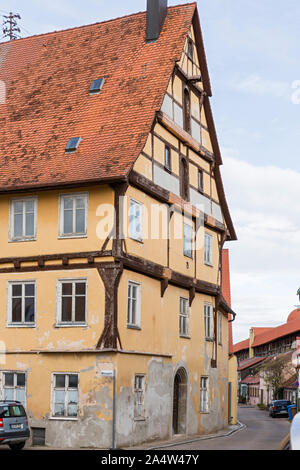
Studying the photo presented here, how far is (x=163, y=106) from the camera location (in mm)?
28984

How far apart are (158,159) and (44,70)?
23.5 ft

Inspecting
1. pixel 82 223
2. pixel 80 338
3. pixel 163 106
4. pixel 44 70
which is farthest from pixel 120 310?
pixel 44 70

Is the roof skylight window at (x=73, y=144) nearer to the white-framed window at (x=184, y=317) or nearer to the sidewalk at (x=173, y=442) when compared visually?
the white-framed window at (x=184, y=317)

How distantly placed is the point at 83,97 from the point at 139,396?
37.5 feet

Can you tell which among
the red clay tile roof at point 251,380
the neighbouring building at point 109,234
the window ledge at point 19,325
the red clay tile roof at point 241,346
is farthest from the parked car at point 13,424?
the red clay tile roof at point 241,346

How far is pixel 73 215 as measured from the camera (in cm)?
2581

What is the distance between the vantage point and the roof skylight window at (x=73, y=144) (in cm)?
2661

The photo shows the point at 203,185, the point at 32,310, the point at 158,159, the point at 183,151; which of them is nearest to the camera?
the point at 32,310

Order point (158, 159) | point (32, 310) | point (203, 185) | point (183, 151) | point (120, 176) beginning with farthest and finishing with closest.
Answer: point (203, 185) < point (183, 151) < point (158, 159) < point (32, 310) < point (120, 176)

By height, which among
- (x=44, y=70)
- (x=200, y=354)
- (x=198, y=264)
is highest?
(x=44, y=70)

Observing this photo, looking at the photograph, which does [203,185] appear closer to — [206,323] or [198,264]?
[198,264]

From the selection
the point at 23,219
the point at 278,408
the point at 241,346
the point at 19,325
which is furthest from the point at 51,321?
the point at 241,346

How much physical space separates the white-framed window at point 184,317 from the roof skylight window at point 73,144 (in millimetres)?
8133

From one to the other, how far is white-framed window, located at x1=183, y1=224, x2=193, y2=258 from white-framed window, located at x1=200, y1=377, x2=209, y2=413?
5.61 metres
